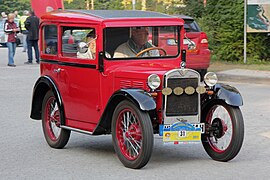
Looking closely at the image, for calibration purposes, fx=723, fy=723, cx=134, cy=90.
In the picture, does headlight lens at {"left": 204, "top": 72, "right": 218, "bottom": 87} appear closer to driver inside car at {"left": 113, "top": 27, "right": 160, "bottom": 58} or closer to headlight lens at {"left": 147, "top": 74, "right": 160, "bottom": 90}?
headlight lens at {"left": 147, "top": 74, "right": 160, "bottom": 90}

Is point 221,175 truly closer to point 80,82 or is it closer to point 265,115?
point 80,82

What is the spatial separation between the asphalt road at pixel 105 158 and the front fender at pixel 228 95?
28.5 inches

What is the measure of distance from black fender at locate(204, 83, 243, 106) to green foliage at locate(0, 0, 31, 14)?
1905 inches

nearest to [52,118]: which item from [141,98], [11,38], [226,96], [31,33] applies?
[141,98]

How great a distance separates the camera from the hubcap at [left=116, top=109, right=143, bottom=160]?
26.1 feet

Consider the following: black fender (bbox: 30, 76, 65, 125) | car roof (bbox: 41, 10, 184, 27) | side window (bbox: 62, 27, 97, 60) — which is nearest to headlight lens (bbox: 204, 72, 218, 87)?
car roof (bbox: 41, 10, 184, 27)

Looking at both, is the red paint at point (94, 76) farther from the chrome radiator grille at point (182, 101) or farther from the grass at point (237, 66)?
the grass at point (237, 66)

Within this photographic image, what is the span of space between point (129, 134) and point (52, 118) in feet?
6.32

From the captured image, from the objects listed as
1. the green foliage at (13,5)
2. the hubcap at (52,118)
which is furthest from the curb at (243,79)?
the green foliage at (13,5)

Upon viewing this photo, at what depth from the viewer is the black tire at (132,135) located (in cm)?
771

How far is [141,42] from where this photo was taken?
29.1 ft

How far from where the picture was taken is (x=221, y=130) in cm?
834

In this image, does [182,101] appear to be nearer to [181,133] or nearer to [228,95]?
[181,133]

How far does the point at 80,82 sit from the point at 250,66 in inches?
474
